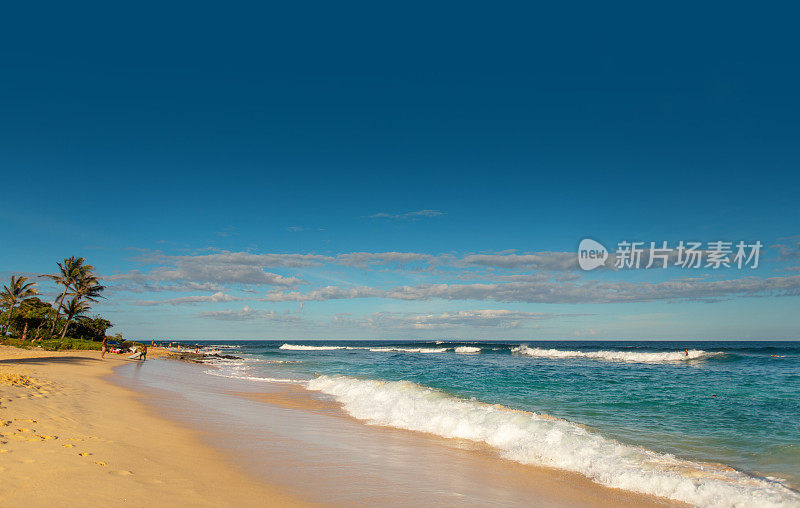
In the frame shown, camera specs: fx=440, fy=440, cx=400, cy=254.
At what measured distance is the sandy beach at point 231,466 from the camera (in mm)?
5578

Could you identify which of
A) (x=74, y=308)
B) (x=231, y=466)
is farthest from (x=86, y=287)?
(x=231, y=466)

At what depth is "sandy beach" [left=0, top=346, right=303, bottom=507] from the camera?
5164 millimetres

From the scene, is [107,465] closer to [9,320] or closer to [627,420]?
[627,420]

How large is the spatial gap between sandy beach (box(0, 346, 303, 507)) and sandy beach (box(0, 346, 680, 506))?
0.06 ft

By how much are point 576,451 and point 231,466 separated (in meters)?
6.86

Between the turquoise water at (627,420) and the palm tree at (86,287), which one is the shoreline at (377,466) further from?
the palm tree at (86,287)

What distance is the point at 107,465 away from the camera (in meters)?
6.32

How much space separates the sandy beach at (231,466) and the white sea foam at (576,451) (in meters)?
0.53

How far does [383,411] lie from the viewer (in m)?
15.4

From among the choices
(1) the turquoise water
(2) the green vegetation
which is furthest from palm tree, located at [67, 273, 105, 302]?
(1) the turquoise water

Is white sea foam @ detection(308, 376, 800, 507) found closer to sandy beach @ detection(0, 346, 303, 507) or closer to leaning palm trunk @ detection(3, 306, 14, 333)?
sandy beach @ detection(0, 346, 303, 507)

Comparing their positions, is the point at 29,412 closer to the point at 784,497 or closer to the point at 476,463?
the point at 476,463

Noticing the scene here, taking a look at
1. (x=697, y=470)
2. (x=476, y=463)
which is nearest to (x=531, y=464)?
(x=476, y=463)

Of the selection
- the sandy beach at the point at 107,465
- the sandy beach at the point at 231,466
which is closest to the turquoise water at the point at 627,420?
the sandy beach at the point at 231,466
